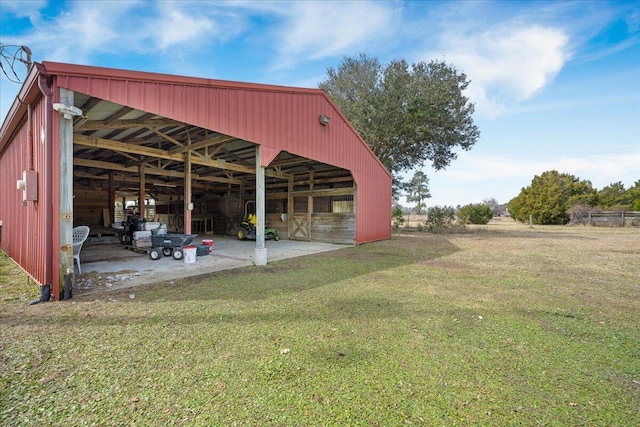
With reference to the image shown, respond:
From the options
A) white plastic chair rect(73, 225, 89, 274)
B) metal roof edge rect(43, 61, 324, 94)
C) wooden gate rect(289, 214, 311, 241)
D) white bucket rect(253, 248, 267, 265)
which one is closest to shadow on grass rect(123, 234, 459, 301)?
white bucket rect(253, 248, 267, 265)

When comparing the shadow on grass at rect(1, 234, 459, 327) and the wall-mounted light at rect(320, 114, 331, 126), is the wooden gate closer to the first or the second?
the wall-mounted light at rect(320, 114, 331, 126)

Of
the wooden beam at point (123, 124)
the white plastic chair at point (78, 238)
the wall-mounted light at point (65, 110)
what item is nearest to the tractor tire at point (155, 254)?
the white plastic chair at point (78, 238)

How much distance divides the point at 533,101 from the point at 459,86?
606 cm

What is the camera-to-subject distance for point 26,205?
4805 mm

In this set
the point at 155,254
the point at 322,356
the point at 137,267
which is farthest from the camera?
the point at 155,254

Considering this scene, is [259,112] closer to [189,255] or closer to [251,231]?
[189,255]

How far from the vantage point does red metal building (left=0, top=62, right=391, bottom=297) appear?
147 inches

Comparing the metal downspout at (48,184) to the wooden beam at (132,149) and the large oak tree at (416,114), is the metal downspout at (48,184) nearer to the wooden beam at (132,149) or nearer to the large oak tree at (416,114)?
the wooden beam at (132,149)

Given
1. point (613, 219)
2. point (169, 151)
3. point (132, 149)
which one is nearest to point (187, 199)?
point (169, 151)

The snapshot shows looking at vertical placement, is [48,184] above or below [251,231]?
above

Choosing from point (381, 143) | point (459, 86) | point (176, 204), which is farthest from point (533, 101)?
point (176, 204)

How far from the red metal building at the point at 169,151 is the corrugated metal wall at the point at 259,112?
2cm

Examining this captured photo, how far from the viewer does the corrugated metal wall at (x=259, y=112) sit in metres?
4.23

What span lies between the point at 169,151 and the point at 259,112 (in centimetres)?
308
